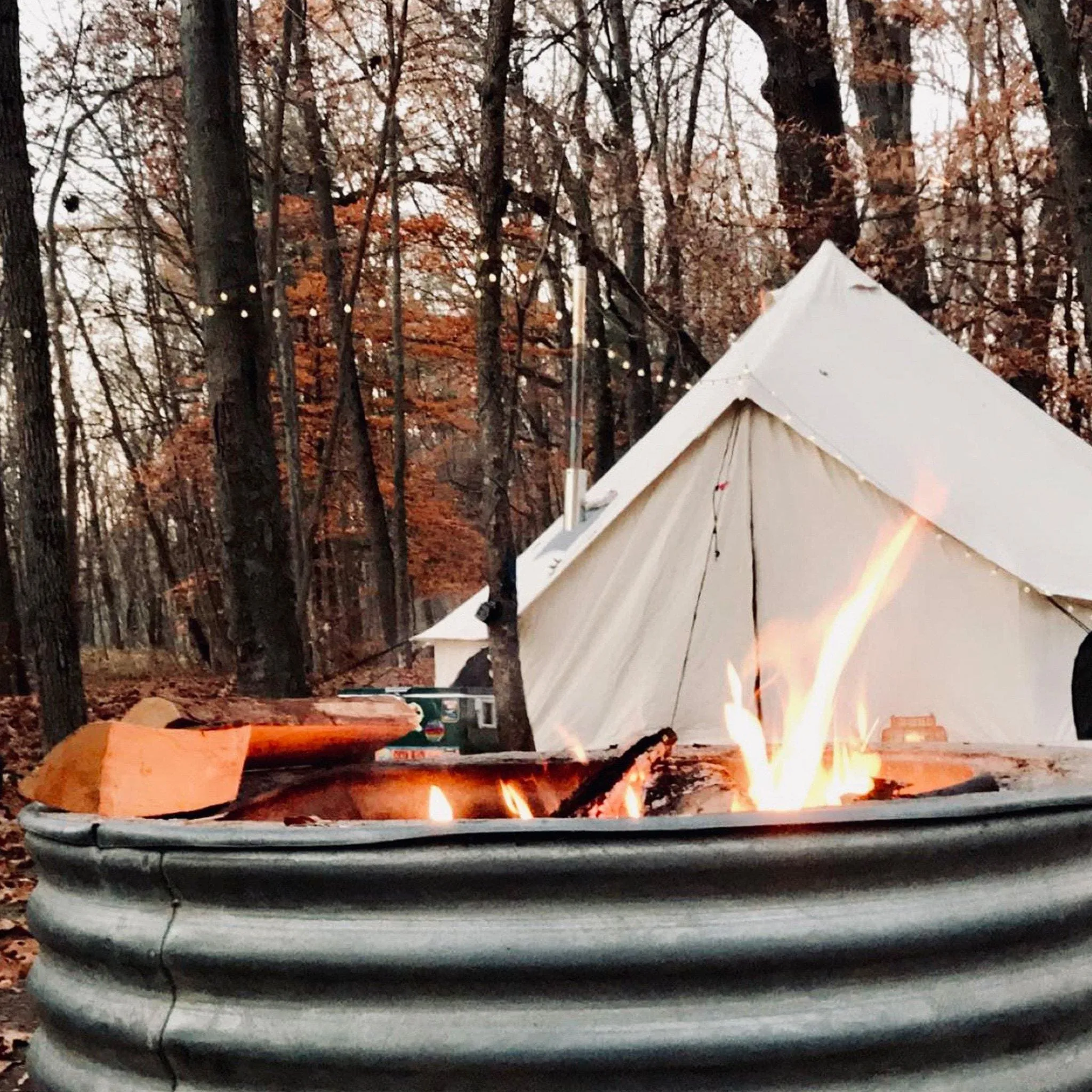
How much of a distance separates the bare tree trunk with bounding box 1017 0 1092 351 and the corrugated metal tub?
8.53 meters

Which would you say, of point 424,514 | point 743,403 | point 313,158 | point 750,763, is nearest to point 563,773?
point 750,763

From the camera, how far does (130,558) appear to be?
116ft

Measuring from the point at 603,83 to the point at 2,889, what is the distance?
14655 millimetres

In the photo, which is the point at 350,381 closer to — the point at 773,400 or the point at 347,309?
the point at 347,309

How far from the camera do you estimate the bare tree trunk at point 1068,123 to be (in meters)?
9.01

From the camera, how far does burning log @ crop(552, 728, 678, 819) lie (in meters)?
2.02

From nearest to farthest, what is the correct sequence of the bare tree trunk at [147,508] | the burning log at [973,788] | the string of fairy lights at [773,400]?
the burning log at [973,788] < the string of fairy lights at [773,400] < the bare tree trunk at [147,508]

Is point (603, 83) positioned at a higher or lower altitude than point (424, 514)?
higher

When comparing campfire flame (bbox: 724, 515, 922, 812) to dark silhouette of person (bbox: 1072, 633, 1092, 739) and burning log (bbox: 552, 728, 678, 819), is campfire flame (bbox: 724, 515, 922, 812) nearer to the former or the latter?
burning log (bbox: 552, 728, 678, 819)

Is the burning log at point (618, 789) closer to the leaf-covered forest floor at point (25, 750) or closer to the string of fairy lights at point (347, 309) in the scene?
the leaf-covered forest floor at point (25, 750)

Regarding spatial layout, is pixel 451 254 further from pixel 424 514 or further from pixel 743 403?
pixel 743 403

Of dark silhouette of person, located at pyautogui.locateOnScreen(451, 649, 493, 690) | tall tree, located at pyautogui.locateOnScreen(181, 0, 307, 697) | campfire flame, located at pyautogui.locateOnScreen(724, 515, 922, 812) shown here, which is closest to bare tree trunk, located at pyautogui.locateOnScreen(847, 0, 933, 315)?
dark silhouette of person, located at pyautogui.locateOnScreen(451, 649, 493, 690)

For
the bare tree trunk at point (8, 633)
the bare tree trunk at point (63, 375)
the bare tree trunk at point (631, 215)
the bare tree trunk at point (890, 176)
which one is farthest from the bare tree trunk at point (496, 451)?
the bare tree trunk at point (63, 375)

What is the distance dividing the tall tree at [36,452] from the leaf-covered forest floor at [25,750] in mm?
494
